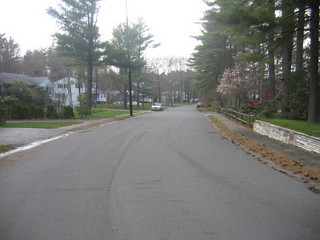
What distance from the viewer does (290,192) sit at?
19.6 feet

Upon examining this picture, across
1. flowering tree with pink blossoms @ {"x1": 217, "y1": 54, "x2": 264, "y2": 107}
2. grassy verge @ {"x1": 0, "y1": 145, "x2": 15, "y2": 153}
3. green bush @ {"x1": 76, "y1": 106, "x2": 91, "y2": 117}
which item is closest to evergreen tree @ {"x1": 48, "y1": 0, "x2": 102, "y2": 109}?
green bush @ {"x1": 76, "y1": 106, "x2": 91, "y2": 117}

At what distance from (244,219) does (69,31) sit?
106ft

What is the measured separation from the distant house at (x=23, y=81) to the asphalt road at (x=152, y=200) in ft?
122

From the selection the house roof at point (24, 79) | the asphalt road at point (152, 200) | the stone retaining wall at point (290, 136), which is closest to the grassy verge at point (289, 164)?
the asphalt road at point (152, 200)

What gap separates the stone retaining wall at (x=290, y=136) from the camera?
10.1 metres

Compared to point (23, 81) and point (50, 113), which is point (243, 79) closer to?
point (50, 113)

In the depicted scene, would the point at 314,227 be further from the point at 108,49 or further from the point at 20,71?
the point at 20,71

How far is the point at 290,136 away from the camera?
12.0 metres

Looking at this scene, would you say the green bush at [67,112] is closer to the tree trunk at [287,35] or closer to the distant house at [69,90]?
the tree trunk at [287,35]

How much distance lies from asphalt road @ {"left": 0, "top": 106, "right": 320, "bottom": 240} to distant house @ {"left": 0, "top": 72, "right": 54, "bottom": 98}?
37311 millimetres

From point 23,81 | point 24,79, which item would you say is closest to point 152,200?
point 23,81

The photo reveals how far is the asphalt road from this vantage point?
4.14 metres

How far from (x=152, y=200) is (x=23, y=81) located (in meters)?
43.7

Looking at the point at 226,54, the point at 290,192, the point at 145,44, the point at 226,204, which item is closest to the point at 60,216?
the point at 226,204
